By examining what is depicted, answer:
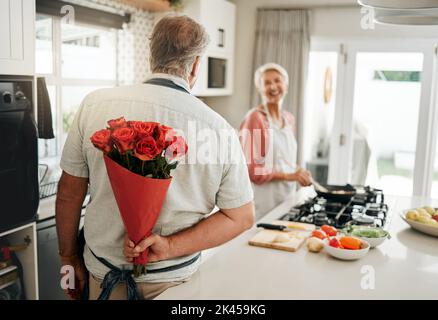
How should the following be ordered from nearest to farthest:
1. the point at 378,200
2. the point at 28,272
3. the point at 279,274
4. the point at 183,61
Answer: the point at 183,61, the point at 279,274, the point at 28,272, the point at 378,200

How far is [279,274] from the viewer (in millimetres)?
1511

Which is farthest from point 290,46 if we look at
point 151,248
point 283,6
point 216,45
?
point 151,248

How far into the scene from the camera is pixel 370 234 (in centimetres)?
181

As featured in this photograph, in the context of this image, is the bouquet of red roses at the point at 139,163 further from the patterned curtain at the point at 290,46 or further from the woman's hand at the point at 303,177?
the patterned curtain at the point at 290,46

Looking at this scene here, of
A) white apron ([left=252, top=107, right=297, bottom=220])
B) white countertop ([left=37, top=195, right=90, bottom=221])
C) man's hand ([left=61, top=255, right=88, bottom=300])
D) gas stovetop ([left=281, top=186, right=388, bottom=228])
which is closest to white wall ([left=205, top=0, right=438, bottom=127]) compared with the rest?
white apron ([left=252, top=107, right=297, bottom=220])

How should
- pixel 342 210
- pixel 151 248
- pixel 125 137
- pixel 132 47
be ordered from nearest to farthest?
pixel 125 137 < pixel 151 248 < pixel 342 210 < pixel 132 47

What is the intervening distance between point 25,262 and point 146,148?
4.90ft

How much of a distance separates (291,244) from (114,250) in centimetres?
68

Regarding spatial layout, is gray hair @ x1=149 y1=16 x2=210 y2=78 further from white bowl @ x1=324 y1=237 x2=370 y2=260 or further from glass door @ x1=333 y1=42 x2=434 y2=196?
glass door @ x1=333 y1=42 x2=434 y2=196

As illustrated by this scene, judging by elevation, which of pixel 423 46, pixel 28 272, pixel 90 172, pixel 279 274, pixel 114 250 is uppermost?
pixel 423 46

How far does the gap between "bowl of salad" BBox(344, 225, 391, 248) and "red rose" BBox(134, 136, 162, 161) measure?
3.30 ft

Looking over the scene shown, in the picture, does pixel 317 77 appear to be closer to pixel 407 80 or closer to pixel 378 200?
pixel 407 80

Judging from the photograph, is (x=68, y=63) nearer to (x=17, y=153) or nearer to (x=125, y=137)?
(x=17, y=153)

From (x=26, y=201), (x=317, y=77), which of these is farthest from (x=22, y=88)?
(x=317, y=77)
